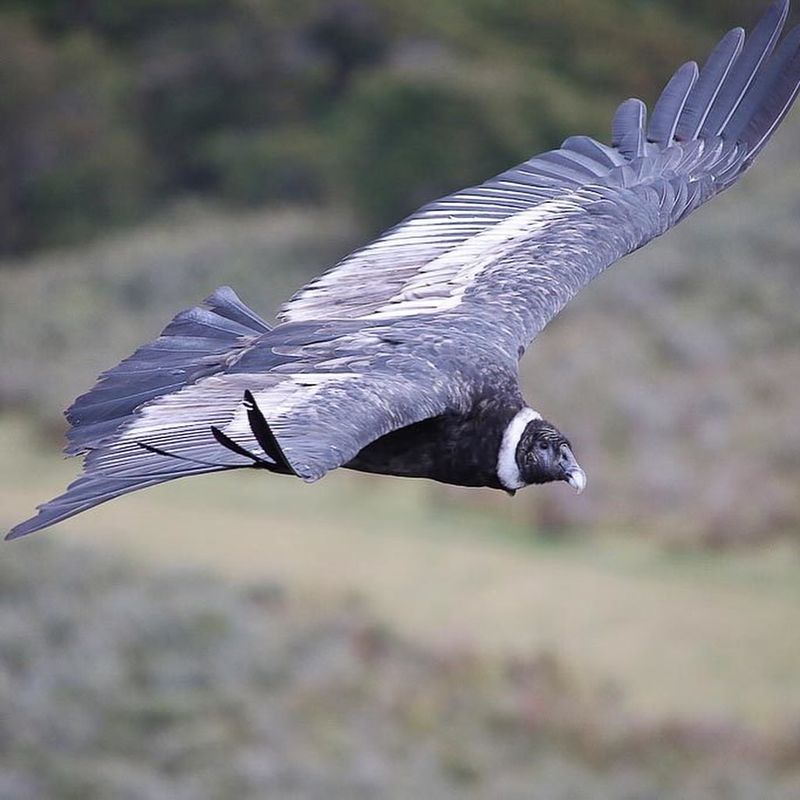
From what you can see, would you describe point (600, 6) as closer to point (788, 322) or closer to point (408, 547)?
point (788, 322)

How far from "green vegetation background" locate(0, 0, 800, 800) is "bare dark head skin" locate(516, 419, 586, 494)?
8129 millimetres

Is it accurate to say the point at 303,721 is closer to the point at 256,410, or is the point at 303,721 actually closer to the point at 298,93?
the point at 256,410

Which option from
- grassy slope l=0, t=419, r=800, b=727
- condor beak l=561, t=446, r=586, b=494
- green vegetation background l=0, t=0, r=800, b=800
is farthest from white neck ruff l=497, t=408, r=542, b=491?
grassy slope l=0, t=419, r=800, b=727

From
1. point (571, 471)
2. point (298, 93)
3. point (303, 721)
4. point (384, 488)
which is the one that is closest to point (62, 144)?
point (298, 93)

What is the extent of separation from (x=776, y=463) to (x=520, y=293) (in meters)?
15.2

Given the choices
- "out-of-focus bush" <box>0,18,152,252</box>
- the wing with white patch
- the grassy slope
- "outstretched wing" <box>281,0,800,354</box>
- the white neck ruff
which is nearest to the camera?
the wing with white patch

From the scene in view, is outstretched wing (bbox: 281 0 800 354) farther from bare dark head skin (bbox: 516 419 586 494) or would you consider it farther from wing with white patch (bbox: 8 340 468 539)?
wing with white patch (bbox: 8 340 468 539)

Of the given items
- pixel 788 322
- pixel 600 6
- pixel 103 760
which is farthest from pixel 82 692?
pixel 600 6

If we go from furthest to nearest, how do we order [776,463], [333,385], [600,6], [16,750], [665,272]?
[600,6], [665,272], [776,463], [16,750], [333,385]

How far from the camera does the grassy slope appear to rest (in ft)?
56.5

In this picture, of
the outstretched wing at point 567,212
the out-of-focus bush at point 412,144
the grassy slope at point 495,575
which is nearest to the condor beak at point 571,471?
the outstretched wing at point 567,212

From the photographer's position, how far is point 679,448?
76.5 feet

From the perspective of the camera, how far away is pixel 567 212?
309 inches

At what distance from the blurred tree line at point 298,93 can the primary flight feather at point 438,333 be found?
23.8 metres
